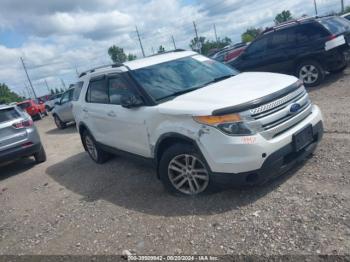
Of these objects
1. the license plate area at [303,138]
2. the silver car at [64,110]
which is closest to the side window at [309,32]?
the license plate area at [303,138]

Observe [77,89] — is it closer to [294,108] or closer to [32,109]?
[294,108]

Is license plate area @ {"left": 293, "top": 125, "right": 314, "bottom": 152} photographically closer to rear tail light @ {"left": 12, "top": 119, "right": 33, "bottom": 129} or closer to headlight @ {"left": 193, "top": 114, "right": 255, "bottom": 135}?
headlight @ {"left": 193, "top": 114, "right": 255, "bottom": 135}

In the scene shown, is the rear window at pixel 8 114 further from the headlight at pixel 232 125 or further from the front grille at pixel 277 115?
the front grille at pixel 277 115

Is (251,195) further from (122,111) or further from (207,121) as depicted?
(122,111)

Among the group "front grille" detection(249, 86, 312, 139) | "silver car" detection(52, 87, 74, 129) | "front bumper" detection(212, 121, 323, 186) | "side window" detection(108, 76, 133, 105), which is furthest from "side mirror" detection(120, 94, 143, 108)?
"silver car" detection(52, 87, 74, 129)

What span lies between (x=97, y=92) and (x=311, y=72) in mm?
6125

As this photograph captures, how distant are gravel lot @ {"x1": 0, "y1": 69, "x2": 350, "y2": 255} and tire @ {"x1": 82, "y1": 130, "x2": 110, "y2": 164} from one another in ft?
1.80

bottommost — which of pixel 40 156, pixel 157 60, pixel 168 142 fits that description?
pixel 40 156

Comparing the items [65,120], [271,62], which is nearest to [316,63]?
[271,62]

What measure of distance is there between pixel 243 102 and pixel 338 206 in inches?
57.3

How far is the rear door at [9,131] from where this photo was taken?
24.7 ft

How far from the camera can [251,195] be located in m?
4.05

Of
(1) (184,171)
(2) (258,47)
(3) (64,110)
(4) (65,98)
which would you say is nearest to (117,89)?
(1) (184,171)

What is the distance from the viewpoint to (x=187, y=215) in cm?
395
